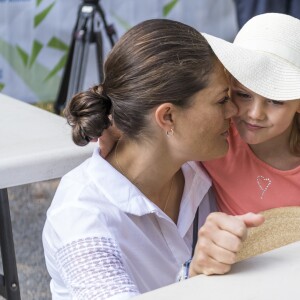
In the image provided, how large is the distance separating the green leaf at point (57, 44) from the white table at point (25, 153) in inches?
73.8

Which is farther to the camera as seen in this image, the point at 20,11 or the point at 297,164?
the point at 20,11

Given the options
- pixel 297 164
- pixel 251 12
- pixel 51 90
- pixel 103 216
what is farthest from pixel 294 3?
pixel 103 216

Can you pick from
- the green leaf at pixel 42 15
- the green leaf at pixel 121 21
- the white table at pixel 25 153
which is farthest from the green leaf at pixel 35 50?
the white table at pixel 25 153

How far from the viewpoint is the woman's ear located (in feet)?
4.72

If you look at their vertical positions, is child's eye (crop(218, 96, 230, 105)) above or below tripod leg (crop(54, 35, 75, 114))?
above

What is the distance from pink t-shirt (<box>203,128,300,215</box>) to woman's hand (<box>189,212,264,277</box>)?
1.48 feet

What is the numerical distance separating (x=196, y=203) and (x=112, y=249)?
31 cm

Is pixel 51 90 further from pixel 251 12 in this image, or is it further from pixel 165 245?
pixel 165 245

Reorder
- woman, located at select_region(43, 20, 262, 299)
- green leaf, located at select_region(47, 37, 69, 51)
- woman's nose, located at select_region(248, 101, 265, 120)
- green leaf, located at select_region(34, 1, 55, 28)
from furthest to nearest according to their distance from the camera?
green leaf, located at select_region(47, 37, 69, 51), green leaf, located at select_region(34, 1, 55, 28), woman's nose, located at select_region(248, 101, 265, 120), woman, located at select_region(43, 20, 262, 299)

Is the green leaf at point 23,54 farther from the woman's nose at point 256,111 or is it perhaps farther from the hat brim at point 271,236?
the hat brim at point 271,236

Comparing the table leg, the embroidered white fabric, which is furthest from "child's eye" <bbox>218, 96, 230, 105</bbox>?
the table leg

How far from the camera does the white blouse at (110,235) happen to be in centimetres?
129

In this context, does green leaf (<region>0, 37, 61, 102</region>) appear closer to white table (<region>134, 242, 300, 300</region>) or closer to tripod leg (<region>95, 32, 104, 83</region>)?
tripod leg (<region>95, 32, 104, 83</region>)

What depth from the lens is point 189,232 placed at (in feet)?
5.23
